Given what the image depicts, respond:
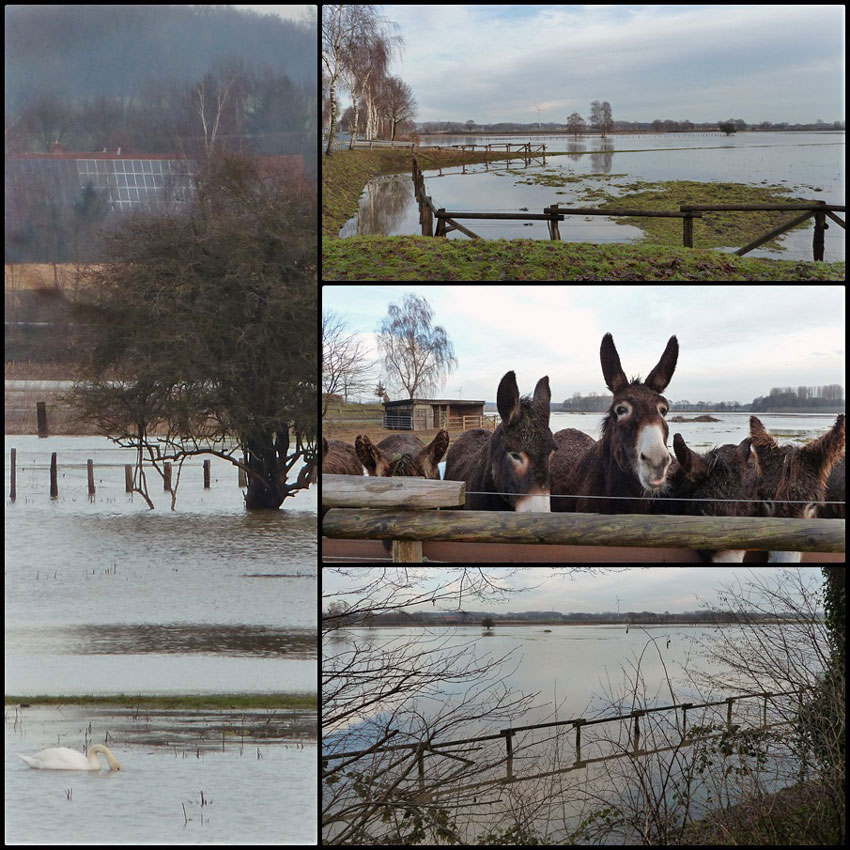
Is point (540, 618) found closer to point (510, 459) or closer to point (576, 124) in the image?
point (510, 459)

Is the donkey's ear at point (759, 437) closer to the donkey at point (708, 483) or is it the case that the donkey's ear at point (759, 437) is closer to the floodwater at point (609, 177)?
the donkey at point (708, 483)

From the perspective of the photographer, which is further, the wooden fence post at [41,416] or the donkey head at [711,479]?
the wooden fence post at [41,416]

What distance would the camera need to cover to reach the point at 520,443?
14.5 feet

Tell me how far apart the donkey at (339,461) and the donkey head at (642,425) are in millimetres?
1256

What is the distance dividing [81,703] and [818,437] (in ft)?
13.0

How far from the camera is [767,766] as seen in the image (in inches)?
179

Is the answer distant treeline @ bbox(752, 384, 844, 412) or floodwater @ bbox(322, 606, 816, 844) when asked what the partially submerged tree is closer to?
floodwater @ bbox(322, 606, 816, 844)

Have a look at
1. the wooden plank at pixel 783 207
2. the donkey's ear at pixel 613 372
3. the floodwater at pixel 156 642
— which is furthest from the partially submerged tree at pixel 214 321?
the wooden plank at pixel 783 207

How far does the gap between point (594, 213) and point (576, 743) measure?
8.99ft

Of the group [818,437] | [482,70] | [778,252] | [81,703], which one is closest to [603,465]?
[818,437]

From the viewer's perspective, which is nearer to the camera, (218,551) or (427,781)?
(427,781)

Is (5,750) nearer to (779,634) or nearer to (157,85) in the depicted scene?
(157,85)

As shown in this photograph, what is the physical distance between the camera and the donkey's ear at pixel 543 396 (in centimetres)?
439

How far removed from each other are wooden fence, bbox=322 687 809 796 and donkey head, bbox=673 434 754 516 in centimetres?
101
